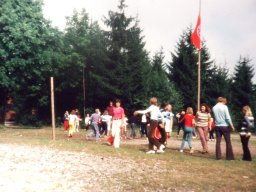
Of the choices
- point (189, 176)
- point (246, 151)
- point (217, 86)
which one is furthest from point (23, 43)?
point (217, 86)

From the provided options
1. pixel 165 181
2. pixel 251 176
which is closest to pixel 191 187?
pixel 165 181

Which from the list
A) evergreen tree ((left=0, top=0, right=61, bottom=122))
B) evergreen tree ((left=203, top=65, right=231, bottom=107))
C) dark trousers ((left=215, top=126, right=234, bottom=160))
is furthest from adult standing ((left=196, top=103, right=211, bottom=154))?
evergreen tree ((left=203, top=65, right=231, bottom=107))

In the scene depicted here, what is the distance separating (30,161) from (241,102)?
4995cm

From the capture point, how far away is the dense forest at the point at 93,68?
35.2 metres

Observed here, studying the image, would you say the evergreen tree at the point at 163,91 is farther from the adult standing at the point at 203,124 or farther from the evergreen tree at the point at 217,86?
the adult standing at the point at 203,124

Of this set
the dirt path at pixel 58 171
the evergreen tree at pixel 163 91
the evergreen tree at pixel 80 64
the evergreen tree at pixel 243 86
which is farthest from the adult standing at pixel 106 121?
the evergreen tree at pixel 243 86

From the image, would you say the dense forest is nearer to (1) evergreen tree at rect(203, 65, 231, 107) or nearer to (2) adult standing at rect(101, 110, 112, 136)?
(1) evergreen tree at rect(203, 65, 231, 107)

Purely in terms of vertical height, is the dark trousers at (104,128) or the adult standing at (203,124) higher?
the adult standing at (203,124)

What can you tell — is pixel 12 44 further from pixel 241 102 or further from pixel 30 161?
pixel 241 102

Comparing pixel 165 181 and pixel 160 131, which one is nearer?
pixel 165 181

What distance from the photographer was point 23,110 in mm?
59375

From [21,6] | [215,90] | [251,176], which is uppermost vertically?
[21,6]

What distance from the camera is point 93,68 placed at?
51531 mm

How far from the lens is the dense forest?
35219mm
